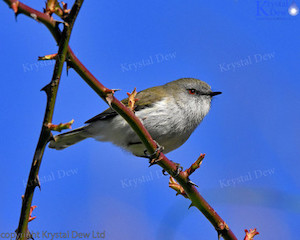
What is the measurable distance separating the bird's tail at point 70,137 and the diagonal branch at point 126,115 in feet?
7.94

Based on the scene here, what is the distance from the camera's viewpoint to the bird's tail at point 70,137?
432 cm

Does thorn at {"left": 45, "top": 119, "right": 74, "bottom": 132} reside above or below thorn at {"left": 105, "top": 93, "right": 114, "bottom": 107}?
below

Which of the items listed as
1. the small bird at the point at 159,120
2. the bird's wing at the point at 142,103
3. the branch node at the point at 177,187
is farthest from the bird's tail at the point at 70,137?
the branch node at the point at 177,187

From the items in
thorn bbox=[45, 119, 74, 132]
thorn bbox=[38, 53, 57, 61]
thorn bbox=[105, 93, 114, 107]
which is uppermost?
thorn bbox=[38, 53, 57, 61]

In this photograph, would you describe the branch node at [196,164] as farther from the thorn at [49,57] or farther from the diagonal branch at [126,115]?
the thorn at [49,57]

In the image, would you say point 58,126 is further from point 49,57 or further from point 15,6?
point 15,6

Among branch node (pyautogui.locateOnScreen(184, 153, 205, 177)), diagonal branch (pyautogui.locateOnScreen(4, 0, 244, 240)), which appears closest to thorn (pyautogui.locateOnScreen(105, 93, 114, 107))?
diagonal branch (pyautogui.locateOnScreen(4, 0, 244, 240))

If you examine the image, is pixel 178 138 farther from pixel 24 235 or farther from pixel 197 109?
pixel 24 235

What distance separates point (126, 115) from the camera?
1.72 meters

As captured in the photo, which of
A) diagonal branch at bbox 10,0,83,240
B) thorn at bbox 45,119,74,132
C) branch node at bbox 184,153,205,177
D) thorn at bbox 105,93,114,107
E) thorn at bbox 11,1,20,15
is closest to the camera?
thorn at bbox 11,1,20,15

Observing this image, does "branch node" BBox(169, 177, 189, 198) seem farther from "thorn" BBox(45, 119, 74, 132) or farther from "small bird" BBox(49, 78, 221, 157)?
"small bird" BBox(49, 78, 221, 157)

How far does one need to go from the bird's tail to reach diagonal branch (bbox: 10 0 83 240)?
2.77 m

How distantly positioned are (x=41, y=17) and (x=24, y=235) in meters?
0.86

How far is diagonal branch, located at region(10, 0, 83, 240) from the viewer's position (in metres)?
1.30
